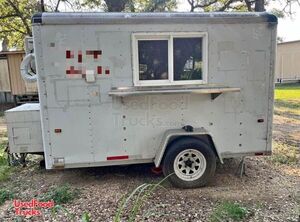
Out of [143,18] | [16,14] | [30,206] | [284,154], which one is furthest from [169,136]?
[16,14]

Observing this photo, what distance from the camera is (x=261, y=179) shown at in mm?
4383

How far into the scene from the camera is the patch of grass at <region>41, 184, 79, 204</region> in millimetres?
3709

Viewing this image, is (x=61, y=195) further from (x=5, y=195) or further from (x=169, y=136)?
(x=169, y=136)

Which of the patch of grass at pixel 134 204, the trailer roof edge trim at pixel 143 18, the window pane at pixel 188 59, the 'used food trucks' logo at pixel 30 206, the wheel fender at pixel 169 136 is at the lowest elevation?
the 'used food trucks' logo at pixel 30 206

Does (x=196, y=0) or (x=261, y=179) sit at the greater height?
(x=196, y=0)

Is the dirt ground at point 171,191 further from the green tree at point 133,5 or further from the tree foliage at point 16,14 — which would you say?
the tree foliage at point 16,14

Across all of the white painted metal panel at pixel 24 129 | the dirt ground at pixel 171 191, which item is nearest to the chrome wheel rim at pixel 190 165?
the dirt ground at pixel 171 191

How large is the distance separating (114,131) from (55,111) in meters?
0.84

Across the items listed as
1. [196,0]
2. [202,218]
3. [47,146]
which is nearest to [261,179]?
[202,218]

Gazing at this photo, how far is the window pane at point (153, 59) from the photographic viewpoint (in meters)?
3.84

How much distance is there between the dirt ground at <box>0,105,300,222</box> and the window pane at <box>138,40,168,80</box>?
1634 mm

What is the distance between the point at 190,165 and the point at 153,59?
5.29 feet

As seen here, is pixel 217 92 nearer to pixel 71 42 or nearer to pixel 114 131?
pixel 114 131

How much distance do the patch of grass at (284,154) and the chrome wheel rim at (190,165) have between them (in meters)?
1.92
